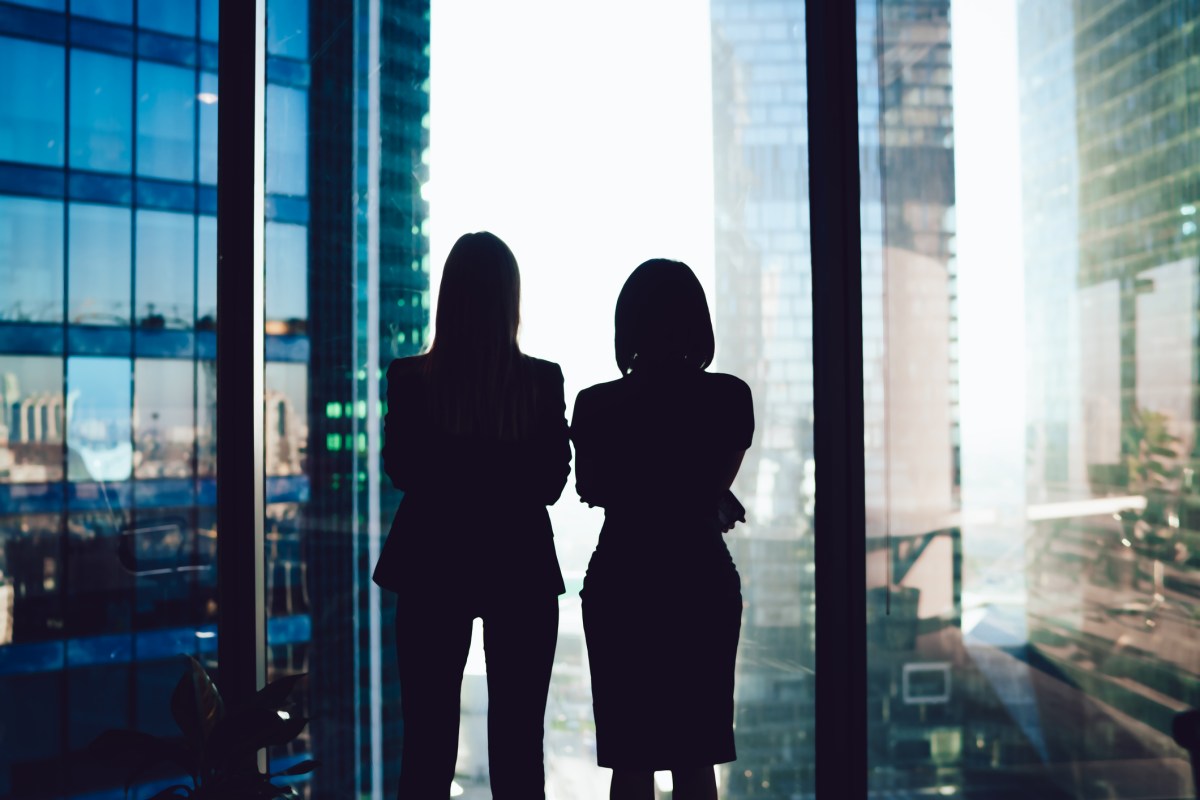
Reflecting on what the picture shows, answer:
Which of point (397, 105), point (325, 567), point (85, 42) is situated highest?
point (85, 42)

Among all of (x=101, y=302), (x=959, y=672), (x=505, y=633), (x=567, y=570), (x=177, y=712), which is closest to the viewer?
(x=505, y=633)

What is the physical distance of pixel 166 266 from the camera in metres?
2.16

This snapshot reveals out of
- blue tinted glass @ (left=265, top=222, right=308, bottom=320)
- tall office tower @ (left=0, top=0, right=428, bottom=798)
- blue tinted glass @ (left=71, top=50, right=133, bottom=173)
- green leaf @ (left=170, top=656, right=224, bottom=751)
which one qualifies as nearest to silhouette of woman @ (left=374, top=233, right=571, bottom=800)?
green leaf @ (left=170, top=656, right=224, bottom=751)

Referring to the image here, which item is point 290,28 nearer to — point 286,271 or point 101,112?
point 101,112

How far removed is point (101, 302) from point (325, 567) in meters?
0.99

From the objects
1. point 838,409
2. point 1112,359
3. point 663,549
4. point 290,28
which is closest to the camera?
point 663,549

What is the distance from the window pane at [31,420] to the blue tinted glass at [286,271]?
600mm

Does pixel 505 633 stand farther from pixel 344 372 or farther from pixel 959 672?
pixel 344 372

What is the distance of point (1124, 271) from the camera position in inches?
63.4

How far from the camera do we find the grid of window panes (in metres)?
1.99

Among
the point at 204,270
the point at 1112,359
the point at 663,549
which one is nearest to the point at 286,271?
the point at 204,270

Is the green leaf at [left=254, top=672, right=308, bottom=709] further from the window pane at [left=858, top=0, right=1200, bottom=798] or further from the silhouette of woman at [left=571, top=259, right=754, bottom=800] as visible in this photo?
the window pane at [left=858, top=0, right=1200, bottom=798]

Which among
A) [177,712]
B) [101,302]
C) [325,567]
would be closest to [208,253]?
[101,302]

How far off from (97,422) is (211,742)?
3.45 feet
